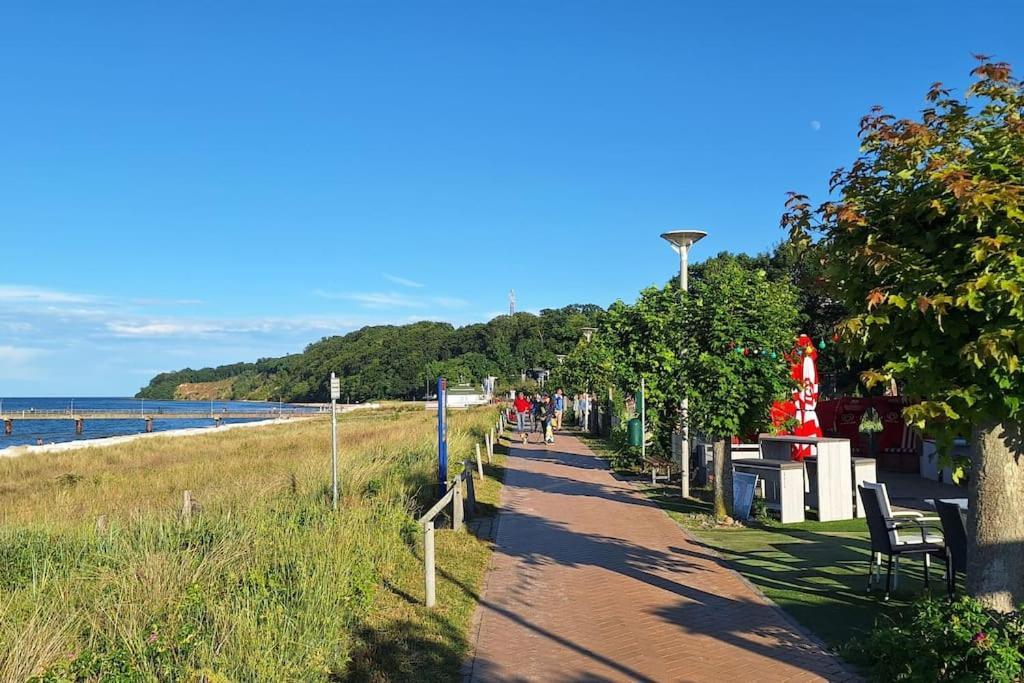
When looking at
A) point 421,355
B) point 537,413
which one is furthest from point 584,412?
point 421,355

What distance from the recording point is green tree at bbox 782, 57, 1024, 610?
464 cm

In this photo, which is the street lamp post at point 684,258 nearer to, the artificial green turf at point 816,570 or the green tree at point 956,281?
the artificial green turf at point 816,570

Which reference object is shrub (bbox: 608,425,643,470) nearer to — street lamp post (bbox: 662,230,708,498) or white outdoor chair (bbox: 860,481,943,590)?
street lamp post (bbox: 662,230,708,498)

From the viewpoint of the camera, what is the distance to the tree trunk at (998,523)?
17.6 feet

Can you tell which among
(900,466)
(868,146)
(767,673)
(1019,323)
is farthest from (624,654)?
(900,466)

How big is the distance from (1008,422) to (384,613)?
5.00 metres

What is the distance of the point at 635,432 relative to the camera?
21156mm

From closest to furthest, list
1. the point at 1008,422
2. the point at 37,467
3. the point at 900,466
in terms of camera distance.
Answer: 1. the point at 1008,422
2. the point at 900,466
3. the point at 37,467

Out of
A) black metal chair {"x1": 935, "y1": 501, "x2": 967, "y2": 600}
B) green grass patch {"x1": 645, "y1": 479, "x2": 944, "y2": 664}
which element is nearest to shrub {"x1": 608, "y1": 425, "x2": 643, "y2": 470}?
green grass patch {"x1": 645, "y1": 479, "x2": 944, "y2": 664}

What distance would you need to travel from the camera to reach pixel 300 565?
23.5 ft

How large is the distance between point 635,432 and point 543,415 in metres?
12.0

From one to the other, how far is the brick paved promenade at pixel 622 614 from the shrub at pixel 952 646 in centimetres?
41

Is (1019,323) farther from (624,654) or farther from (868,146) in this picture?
(624,654)

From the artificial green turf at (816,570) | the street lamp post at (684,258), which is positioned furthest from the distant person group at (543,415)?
the artificial green turf at (816,570)
